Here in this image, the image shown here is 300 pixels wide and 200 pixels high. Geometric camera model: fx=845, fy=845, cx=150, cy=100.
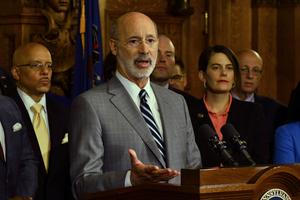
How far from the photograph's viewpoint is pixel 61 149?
479cm

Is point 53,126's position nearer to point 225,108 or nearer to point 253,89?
point 225,108

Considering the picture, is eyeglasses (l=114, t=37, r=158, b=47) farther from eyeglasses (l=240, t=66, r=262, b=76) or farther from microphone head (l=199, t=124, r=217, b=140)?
eyeglasses (l=240, t=66, r=262, b=76)

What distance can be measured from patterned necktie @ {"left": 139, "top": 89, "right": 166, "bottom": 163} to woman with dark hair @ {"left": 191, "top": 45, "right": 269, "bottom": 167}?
0.99m

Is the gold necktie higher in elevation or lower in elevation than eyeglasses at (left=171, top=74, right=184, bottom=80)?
lower

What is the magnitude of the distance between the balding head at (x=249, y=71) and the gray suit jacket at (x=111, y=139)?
207 centimetres

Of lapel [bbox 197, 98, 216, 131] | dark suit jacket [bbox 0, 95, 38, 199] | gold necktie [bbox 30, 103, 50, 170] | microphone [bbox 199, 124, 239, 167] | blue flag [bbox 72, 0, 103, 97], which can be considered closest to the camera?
microphone [bbox 199, 124, 239, 167]

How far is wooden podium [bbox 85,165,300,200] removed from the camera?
263 centimetres

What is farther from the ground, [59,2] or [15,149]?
[59,2]

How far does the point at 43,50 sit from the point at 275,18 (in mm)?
3021

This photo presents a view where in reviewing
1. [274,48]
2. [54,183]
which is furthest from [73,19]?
[54,183]

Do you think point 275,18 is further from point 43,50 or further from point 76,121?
point 76,121

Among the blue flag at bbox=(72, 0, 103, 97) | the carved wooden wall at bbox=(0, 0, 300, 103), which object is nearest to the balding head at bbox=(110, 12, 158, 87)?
the blue flag at bbox=(72, 0, 103, 97)

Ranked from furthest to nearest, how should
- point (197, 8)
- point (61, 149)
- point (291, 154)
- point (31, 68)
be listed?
point (197, 8) → point (31, 68) → point (61, 149) → point (291, 154)

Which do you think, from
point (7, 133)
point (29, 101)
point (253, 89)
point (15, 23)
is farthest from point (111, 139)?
point (15, 23)
